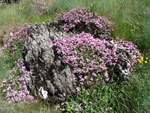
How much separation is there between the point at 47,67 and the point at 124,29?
9.58 feet

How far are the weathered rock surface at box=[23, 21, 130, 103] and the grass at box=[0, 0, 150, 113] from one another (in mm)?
317

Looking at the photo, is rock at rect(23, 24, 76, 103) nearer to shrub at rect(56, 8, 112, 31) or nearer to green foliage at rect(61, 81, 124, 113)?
green foliage at rect(61, 81, 124, 113)

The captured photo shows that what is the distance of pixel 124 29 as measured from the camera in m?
4.71

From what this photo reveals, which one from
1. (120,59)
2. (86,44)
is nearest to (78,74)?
(86,44)

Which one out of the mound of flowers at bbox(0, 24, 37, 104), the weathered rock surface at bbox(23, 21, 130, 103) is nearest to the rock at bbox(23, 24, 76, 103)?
the weathered rock surface at bbox(23, 21, 130, 103)

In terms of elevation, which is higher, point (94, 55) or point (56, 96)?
point (94, 55)

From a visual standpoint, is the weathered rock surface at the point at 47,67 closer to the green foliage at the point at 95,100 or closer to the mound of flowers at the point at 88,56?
the mound of flowers at the point at 88,56

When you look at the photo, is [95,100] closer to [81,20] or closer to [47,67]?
[47,67]

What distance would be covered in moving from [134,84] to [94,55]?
1049mm

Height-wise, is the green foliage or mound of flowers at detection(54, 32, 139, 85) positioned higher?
mound of flowers at detection(54, 32, 139, 85)

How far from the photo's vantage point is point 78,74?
3.17 meters

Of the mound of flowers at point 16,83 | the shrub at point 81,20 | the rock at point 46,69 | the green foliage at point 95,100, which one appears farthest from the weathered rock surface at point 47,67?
the shrub at point 81,20

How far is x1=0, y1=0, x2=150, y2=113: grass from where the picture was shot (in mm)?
2441

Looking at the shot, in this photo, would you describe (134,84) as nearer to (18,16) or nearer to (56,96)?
(56,96)
